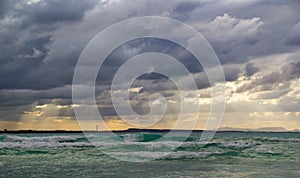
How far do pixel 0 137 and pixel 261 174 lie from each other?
38785mm

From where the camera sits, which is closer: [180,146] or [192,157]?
[192,157]

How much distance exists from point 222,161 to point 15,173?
1049 centimetres

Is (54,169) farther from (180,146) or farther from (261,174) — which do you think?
(180,146)

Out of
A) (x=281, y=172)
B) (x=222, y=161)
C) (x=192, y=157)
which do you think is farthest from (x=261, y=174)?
(x=192, y=157)

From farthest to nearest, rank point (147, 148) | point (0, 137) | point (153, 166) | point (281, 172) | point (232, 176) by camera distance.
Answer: point (0, 137) → point (147, 148) → point (153, 166) → point (281, 172) → point (232, 176)

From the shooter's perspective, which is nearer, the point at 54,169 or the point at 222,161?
the point at 54,169

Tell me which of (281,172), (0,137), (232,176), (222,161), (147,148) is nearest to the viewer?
(232,176)

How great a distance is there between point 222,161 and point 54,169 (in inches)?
345

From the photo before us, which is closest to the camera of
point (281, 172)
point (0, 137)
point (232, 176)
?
point (232, 176)

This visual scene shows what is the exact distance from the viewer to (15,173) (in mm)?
16453

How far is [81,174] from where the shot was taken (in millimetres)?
16141

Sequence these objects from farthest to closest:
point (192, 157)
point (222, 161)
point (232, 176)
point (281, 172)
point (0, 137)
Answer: point (0, 137), point (192, 157), point (222, 161), point (281, 172), point (232, 176)

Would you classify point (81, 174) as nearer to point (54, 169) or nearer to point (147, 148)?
point (54, 169)

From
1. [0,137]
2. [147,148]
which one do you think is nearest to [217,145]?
[147,148]
